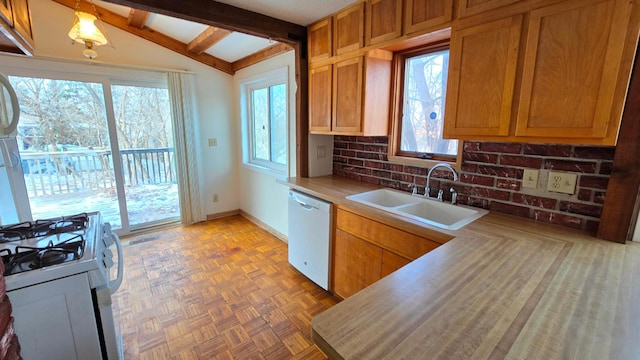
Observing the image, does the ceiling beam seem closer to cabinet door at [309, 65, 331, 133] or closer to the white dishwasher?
cabinet door at [309, 65, 331, 133]

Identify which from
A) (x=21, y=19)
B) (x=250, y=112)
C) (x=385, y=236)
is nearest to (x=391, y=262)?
(x=385, y=236)

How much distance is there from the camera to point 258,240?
3.40m

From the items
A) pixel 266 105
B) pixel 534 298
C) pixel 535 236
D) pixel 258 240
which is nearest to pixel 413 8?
pixel 535 236

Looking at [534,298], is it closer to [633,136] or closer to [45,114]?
[633,136]

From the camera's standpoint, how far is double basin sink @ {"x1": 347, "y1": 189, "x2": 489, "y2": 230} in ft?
5.50

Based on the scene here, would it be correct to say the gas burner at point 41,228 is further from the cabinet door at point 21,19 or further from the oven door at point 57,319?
the cabinet door at point 21,19

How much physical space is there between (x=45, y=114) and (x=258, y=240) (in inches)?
105

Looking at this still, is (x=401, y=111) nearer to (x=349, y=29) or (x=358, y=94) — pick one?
(x=358, y=94)

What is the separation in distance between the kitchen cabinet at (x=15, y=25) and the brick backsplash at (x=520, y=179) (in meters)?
2.32

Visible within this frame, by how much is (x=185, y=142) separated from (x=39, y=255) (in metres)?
2.65

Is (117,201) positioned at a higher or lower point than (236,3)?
lower

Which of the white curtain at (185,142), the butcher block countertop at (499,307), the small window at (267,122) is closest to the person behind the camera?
the butcher block countertop at (499,307)

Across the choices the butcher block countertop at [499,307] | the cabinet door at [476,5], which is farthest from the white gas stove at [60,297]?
the cabinet door at [476,5]

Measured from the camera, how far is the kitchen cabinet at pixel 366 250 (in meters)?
1.56
